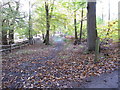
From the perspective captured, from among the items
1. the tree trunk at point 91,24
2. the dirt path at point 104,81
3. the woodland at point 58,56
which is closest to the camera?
the dirt path at point 104,81

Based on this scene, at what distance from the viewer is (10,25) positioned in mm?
11609

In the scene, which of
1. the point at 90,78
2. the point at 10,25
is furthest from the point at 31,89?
the point at 10,25

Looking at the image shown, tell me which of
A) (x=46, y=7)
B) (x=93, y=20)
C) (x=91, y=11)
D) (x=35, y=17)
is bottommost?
(x=93, y=20)

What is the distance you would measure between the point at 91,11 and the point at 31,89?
645cm

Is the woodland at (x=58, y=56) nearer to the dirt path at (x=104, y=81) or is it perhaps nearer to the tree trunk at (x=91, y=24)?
the tree trunk at (x=91, y=24)

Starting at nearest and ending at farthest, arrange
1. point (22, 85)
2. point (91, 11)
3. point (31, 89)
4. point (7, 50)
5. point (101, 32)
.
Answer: point (31, 89), point (22, 85), point (91, 11), point (101, 32), point (7, 50)

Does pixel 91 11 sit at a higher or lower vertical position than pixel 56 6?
lower

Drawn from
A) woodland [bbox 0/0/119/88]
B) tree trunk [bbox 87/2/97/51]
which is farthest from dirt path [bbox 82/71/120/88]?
tree trunk [bbox 87/2/97/51]

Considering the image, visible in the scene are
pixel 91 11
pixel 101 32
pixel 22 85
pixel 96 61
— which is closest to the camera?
pixel 22 85

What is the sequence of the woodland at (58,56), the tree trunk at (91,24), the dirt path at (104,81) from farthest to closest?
the tree trunk at (91,24) < the woodland at (58,56) < the dirt path at (104,81)

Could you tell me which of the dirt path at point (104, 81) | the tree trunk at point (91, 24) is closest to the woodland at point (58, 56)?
the tree trunk at point (91, 24)

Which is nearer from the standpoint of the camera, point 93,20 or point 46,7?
point 93,20

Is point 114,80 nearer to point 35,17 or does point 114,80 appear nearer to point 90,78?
point 90,78

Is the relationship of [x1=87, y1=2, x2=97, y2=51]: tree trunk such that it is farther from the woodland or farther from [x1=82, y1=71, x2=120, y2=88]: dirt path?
[x1=82, y1=71, x2=120, y2=88]: dirt path
